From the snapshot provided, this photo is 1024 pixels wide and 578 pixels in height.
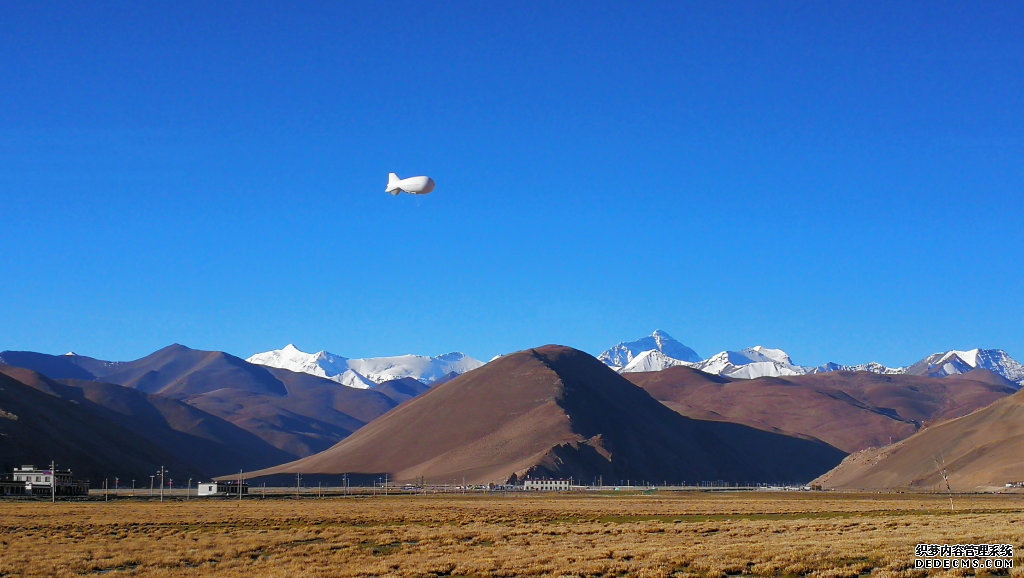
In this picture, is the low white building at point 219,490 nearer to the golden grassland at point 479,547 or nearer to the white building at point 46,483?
the white building at point 46,483

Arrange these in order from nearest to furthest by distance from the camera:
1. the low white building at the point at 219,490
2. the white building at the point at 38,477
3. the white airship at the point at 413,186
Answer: the white airship at the point at 413,186, the white building at the point at 38,477, the low white building at the point at 219,490

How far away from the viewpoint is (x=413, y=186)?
12194 centimetres

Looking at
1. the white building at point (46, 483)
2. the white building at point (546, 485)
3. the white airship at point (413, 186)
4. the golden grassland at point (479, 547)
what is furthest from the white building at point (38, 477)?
the golden grassland at point (479, 547)

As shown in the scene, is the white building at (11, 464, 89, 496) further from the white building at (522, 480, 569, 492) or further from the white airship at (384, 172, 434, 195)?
the white building at (522, 480, 569, 492)

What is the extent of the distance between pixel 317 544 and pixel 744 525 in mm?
23288

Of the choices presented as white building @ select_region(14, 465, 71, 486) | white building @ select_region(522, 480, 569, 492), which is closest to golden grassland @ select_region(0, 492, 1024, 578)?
white building @ select_region(14, 465, 71, 486)

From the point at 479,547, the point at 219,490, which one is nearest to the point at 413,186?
the point at 219,490

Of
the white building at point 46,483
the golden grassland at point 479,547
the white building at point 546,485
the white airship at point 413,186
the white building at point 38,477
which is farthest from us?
the white building at point 546,485

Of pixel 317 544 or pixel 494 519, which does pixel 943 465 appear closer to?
pixel 494 519

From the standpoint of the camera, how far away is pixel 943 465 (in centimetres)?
18612

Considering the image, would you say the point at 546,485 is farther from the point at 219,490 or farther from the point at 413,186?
the point at 413,186

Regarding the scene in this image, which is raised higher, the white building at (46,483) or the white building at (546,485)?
the white building at (46,483)

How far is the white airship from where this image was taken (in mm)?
120938

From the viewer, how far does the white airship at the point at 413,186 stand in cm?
12094
